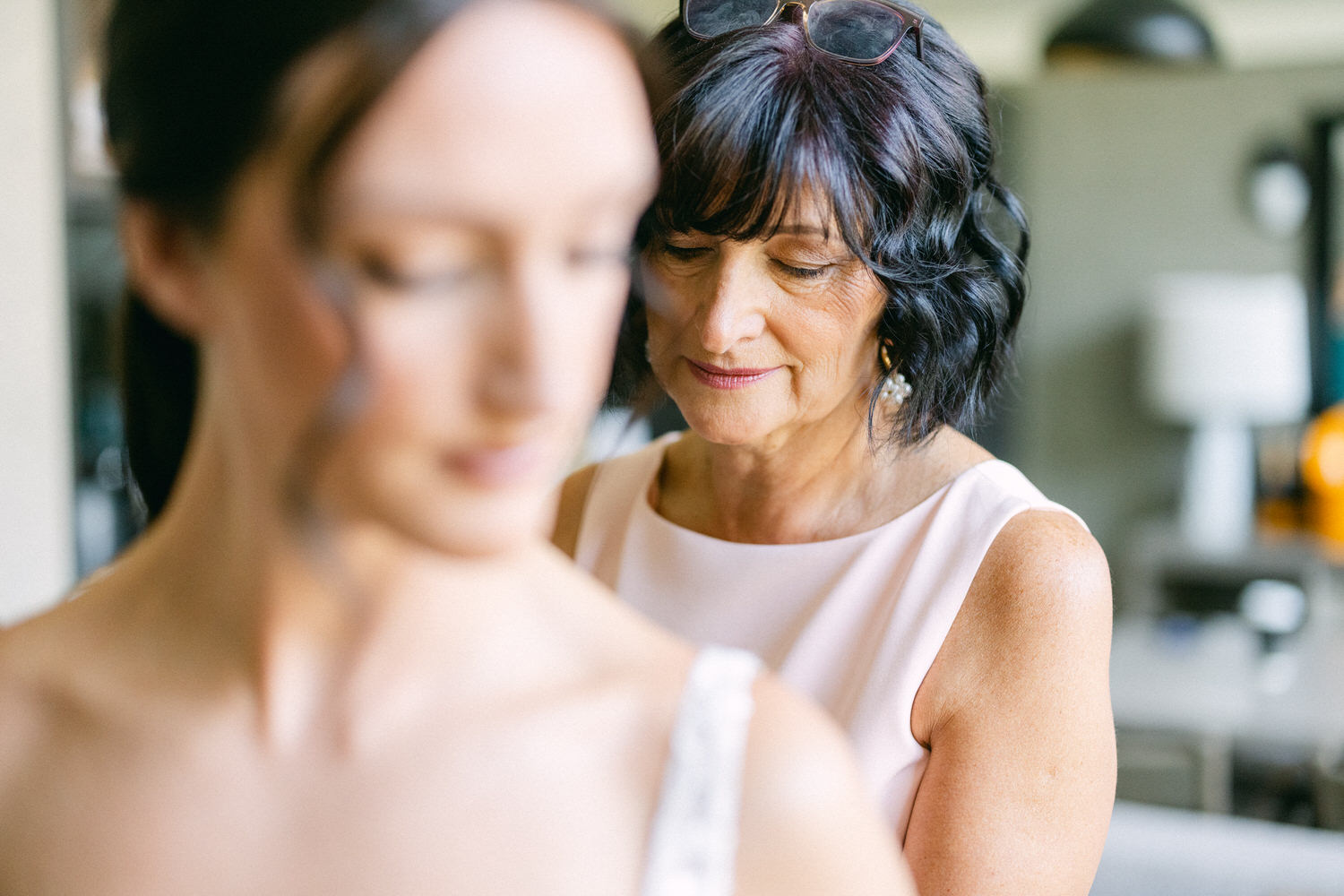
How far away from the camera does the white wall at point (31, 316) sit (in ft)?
8.78

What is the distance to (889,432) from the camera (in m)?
1.08

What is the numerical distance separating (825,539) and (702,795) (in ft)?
2.00

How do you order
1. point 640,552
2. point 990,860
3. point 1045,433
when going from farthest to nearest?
point 1045,433, point 640,552, point 990,860

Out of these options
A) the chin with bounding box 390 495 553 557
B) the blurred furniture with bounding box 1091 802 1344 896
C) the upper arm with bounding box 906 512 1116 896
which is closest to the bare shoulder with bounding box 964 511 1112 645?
the upper arm with bounding box 906 512 1116 896

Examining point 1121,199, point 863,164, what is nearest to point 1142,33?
point 863,164

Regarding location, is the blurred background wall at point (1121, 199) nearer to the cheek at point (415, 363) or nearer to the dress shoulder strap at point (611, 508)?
the dress shoulder strap at point (611, 508)

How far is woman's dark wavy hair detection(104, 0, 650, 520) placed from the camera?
0.40 m

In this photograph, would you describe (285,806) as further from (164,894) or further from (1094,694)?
(1094,694)

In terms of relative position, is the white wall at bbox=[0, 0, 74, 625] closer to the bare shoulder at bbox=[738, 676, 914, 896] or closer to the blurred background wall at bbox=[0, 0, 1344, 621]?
the bare shoulder at bbox=[738, 676, 914, 896]

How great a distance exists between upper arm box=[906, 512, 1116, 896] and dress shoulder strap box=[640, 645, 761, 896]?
0.44 metres

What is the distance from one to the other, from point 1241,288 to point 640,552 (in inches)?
176

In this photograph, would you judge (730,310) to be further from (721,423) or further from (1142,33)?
(1142,33)

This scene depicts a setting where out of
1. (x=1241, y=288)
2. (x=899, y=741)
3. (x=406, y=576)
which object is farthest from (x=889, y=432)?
(x=1241, y=288)

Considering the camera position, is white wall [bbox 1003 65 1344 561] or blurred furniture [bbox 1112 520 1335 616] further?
white wall [bbox 1003 65 1344 561]
